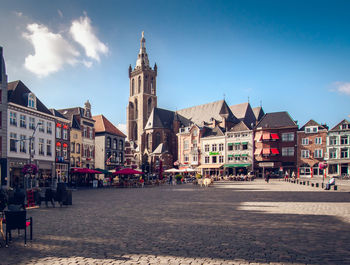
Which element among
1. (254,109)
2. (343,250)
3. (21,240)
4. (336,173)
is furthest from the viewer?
(254,109)

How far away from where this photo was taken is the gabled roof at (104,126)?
57053mm

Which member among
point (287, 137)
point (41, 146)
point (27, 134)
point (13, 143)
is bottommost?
point (41, 146)

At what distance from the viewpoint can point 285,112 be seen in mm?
63969

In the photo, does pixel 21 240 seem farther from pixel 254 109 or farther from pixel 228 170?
pixel 254 109

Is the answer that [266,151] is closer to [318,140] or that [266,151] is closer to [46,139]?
[318,140]

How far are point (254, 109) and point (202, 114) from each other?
13.7 m

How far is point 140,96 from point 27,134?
198 feet

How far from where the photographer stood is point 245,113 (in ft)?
256

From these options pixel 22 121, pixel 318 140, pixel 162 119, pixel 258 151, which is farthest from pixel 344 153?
pixel 22 121

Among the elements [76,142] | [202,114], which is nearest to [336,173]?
[202,114]

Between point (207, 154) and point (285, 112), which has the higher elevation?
point (285, 112)

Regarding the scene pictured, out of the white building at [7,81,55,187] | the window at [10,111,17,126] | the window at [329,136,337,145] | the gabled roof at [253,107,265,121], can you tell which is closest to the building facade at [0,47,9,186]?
the white building at [7,81,55,187]

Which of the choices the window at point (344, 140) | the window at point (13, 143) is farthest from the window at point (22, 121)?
the window at point (344, 140)

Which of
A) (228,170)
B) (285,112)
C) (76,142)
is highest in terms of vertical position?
(285,112)
